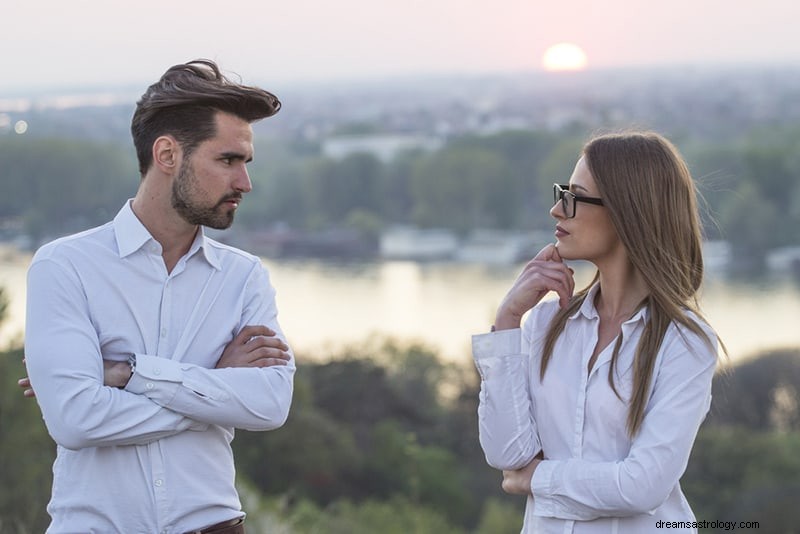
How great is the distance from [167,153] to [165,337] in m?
0.33

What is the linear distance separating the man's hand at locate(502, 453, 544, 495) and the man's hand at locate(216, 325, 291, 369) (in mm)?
467

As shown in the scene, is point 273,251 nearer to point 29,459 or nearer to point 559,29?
point 559,29

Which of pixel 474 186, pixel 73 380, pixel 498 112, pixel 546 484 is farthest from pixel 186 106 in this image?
pixel 498 112

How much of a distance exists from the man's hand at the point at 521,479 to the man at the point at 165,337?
0.43 m

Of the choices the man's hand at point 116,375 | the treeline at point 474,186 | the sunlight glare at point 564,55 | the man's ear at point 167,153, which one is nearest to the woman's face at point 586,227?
the man's ear at point 167,153

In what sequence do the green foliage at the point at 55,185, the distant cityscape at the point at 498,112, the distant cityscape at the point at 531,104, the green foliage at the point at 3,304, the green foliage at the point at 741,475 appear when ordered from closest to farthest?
the green foliage at the point at 3,304
the green foliage at the point at 55,185
the green foliage at the point at 741,475
the distant cityscape at the point at 498,112
the distant cityscape at the point at 531,104

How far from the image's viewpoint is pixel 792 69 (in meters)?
83.1

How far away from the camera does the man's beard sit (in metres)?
1.99

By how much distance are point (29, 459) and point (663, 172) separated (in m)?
4.48

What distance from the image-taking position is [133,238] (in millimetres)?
1964

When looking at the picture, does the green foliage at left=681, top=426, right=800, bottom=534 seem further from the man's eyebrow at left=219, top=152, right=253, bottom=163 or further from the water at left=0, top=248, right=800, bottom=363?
the man's eyebrow at left=219, top=152, right=253, bottom=163

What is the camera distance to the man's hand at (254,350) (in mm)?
1991

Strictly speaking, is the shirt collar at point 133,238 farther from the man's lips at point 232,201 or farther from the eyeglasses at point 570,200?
the eyeglasses at point 570,200

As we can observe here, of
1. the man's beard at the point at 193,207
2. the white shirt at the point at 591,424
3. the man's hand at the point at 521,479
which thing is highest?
the man's beard at the point at 193,207
